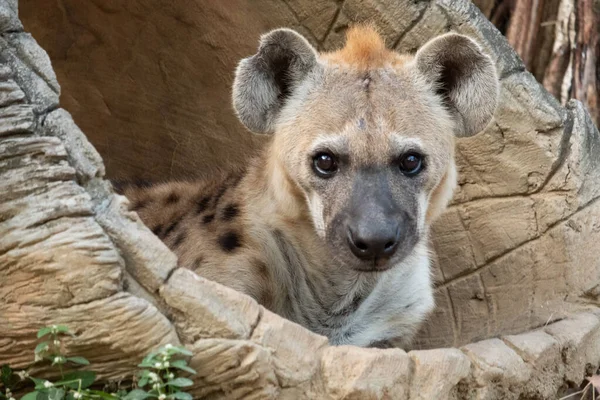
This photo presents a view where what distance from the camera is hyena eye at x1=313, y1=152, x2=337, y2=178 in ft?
10.3

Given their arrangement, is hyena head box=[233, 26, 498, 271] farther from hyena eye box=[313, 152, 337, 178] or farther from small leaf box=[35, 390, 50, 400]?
small leaf box=[35, 390, 50, 400]

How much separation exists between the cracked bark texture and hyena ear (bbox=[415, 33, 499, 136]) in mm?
314

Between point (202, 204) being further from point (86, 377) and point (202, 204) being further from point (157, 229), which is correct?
point (86, 377)

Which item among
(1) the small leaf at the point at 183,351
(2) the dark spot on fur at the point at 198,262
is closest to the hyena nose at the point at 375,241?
(2) the dark spot on fur at the point at 198,262

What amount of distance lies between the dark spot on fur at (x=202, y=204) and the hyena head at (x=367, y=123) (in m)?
0.40

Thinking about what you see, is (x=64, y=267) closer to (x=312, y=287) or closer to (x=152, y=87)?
(x=312, y=287)

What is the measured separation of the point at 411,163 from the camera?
10.4 ft

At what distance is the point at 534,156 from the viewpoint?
3688 millimetres

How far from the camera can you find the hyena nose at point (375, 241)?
2883 millimetres

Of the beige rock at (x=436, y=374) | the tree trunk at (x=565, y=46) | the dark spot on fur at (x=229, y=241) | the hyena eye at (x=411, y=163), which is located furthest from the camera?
the tree trunk at (x=565, y=46)

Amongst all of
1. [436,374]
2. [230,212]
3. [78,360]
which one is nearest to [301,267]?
[230,212]

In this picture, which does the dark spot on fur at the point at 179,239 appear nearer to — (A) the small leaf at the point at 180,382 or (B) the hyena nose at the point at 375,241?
(B) the hyena nose at the point at 375,241

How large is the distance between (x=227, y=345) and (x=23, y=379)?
0.54 metres

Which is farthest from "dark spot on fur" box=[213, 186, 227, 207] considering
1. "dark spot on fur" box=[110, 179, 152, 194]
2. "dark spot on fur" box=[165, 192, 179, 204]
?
"dark spot on fur" box=[110, 179, 152, 194]
